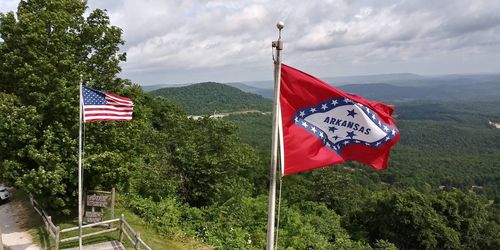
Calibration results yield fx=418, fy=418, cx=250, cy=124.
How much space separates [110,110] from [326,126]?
758 centimetres

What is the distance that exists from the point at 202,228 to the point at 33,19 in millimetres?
11668

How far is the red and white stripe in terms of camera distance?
12.7m

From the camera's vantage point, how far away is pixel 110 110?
43.2 feet

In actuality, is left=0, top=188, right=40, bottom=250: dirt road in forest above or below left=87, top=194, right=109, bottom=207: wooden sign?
below

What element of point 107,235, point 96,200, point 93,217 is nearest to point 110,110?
point 96,200

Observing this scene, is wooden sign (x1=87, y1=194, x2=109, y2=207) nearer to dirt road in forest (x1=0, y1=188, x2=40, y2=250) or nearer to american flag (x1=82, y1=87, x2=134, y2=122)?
dirt road in forest (x1=0, y1=188, x2=40, y2=250)

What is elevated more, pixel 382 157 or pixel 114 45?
pixel 114 45

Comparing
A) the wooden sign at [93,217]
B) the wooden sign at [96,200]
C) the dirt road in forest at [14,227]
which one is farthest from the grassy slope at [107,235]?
the wooden sign at [96,200]

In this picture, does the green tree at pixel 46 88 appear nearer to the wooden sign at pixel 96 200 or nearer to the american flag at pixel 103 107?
the wooden sign at pixel 96 200

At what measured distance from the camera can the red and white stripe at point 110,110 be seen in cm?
1266

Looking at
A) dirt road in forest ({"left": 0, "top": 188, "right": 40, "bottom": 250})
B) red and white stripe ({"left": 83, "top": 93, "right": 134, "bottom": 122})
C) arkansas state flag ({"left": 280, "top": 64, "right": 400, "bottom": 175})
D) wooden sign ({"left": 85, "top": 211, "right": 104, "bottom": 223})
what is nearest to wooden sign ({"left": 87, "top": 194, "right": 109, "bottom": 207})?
wooden sign ({"left": 85, "top": 211, "right": 104, "bottom": 223})

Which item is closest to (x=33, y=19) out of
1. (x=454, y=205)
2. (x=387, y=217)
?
(x=387, y=217)

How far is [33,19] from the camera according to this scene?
16922 mm

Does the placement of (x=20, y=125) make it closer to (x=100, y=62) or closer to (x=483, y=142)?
(x=100, y=62)
